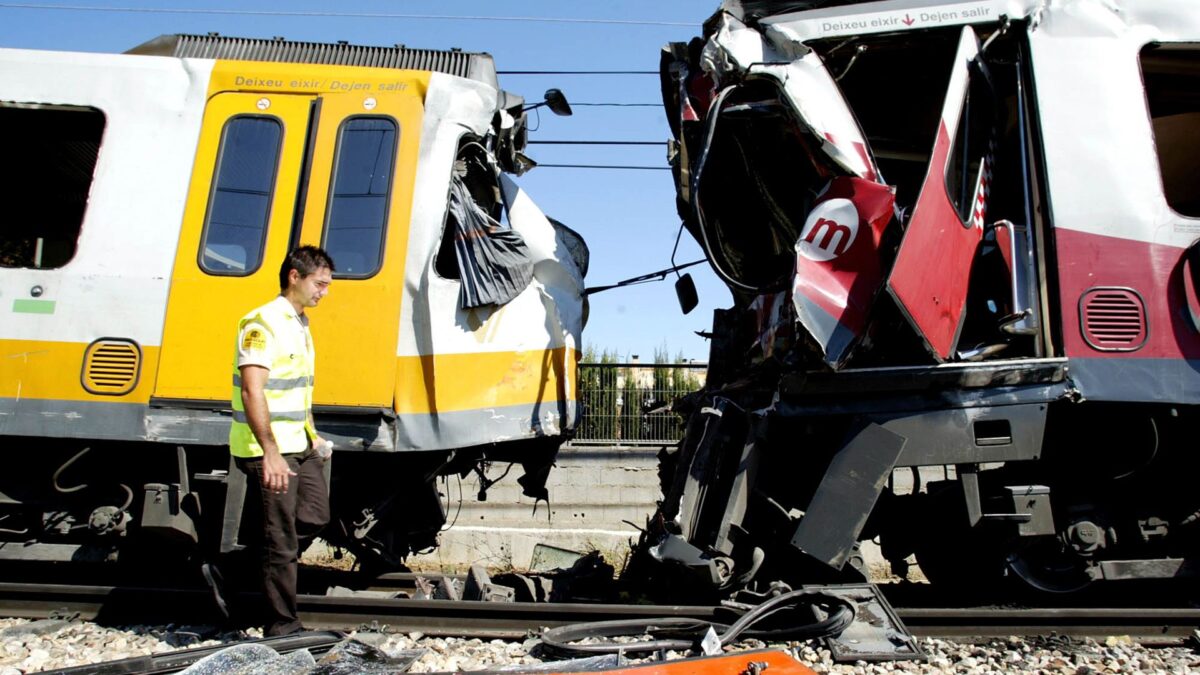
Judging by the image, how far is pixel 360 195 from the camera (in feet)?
17.2

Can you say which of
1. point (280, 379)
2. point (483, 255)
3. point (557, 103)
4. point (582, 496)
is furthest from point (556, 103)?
point (582, 496)

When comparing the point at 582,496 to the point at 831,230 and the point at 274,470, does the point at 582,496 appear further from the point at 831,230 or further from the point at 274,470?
the point at 274,470

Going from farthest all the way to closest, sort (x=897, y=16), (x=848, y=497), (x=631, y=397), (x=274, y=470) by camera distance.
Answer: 1. (x=631, y=397)
2. (x=897, y=16)
3. (x=848, y=497)
4. (x=274, y=470)

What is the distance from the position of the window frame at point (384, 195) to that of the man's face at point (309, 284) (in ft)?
2.75

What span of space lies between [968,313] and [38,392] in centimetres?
557

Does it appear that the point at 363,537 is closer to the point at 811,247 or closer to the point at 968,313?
the point at 811,247

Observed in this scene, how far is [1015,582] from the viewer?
16.4ft

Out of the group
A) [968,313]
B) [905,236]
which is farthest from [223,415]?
[968,313]

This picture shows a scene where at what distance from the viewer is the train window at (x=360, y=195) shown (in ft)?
16.9

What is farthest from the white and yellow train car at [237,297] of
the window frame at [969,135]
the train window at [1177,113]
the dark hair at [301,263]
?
the train window at [1177,113]

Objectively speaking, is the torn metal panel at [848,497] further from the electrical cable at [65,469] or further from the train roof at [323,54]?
the electrical cable at [65,469]

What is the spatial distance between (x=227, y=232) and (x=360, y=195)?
846 mm

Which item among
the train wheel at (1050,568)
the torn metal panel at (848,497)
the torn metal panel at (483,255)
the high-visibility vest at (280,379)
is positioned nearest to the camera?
the high-visibility vest at (280,379)

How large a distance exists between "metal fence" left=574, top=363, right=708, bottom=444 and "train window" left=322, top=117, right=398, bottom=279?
6971 millimetres
